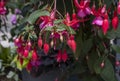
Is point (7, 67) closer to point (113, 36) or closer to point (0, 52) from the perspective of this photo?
point (0, 52)

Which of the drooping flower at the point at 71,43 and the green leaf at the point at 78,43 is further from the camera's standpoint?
the green leaf at the point at 78,43

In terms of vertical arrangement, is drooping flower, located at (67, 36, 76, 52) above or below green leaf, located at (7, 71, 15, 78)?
above

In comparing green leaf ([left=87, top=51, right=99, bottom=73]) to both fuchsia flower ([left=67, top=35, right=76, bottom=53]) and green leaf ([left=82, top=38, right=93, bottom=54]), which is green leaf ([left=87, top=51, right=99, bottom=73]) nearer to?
green leaf ([left=82, top=38, right=93, bottom=54])

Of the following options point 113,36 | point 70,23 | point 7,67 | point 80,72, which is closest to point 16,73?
point 7,67

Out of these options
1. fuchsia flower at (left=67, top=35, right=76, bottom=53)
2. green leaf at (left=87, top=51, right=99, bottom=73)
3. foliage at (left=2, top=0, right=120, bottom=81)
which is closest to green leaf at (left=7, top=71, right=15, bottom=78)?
foliage at (left=2, top=0, right=120, bottom=81)

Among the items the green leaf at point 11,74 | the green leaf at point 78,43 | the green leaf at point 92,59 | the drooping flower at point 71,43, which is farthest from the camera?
the green leaf at point 11,74

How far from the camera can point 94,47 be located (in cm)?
153

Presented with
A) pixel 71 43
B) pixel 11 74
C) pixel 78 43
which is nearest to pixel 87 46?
pixel 78 43

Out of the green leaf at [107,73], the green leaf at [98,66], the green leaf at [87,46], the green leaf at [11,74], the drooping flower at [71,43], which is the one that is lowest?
the green leaf at [11,74]

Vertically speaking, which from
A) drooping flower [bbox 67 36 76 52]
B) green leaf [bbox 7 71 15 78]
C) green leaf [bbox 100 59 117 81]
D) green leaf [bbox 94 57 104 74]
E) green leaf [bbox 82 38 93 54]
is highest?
drooping flower [bbox 67 36 76 52]

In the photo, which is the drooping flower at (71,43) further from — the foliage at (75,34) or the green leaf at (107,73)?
the green leaf at (107,73)

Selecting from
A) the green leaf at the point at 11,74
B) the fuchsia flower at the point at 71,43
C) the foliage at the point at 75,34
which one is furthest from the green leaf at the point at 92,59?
the green leaf at the point at 11,74

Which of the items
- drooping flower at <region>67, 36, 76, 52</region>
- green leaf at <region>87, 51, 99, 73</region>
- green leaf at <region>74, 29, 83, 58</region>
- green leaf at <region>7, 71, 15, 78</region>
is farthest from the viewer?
green leaf at <region>7, 71, 15, 78</region>

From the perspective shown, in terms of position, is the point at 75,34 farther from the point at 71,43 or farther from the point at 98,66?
the point at 71,43
